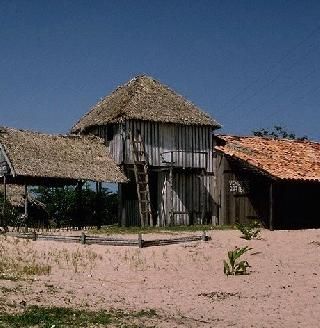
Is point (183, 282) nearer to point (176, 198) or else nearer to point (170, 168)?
point (170, 168)

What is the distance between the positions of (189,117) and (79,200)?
8.00 metres

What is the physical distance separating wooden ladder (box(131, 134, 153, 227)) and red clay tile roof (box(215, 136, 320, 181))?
4.51 m

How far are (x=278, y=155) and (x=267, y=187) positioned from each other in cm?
379

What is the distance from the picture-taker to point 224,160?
32375 mm

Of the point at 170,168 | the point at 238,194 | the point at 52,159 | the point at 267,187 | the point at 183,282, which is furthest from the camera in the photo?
the point at 170,168

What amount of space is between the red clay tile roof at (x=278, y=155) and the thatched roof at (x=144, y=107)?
2.15 meters

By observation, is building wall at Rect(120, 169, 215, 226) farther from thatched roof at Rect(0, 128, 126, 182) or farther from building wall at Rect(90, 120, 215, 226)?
Answer: thatched roof at Rect(0, 128, 126, 182)

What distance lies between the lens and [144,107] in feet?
108

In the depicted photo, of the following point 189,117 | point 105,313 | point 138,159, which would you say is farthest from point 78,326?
point 189,117

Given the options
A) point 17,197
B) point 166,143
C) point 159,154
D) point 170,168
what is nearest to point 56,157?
point 159,154

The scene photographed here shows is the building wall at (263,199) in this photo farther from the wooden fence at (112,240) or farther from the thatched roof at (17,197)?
the thatched roof at (17,197)

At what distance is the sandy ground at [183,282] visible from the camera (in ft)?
36.0

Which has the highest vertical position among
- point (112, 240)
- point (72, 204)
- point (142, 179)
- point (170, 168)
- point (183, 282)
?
point (170, 168)

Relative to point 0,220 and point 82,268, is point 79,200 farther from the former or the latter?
point 82,268
